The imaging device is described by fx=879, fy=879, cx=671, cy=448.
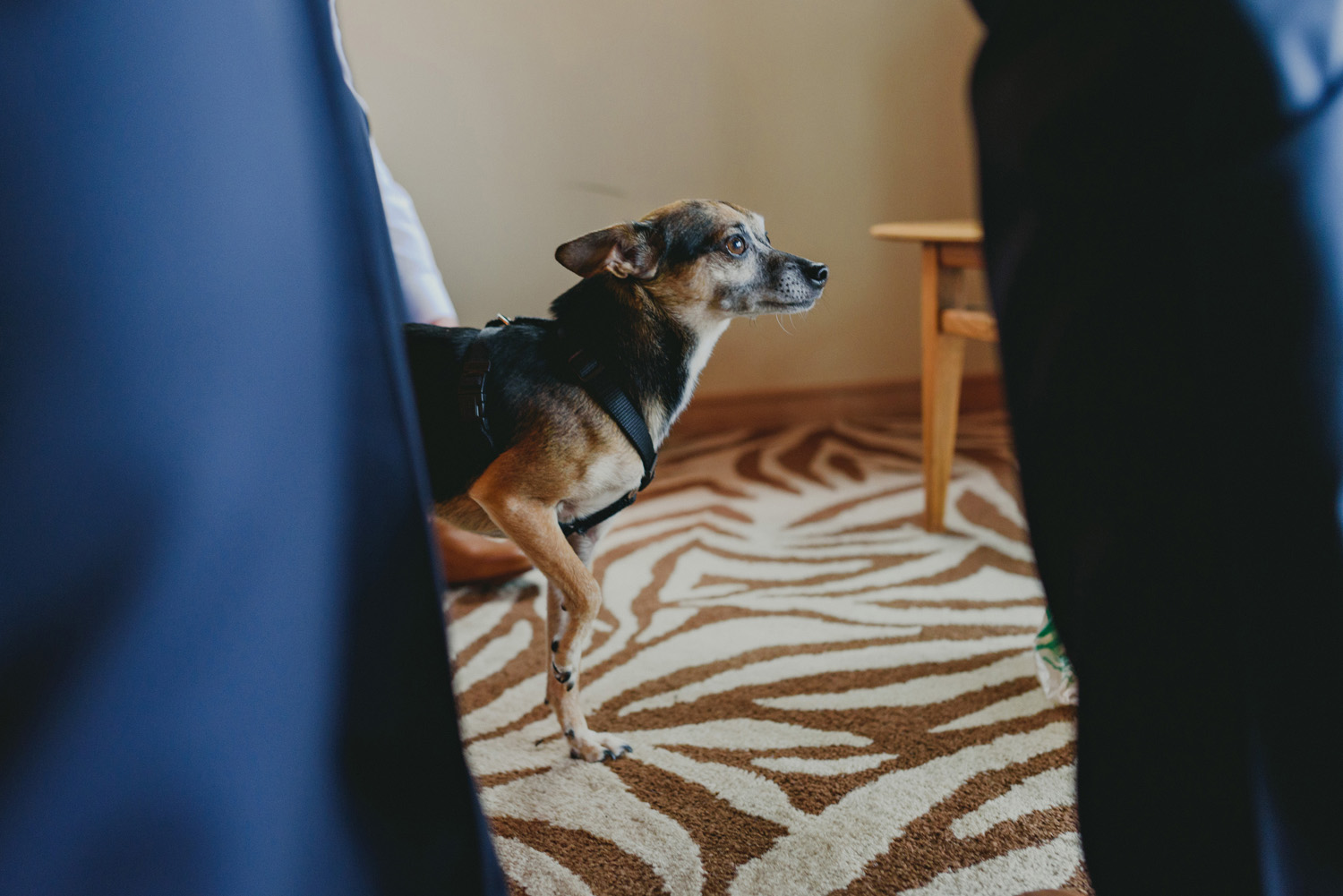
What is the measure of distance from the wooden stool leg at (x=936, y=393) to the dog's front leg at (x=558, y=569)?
978mm

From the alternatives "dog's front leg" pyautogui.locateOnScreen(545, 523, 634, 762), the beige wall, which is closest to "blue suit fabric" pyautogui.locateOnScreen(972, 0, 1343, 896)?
"dog's front leg" pyautogui.locateOnScreen(545, 523, 634, 762)

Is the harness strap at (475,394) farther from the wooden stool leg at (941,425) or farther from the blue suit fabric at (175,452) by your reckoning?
the wooden stool leg at (941,425)

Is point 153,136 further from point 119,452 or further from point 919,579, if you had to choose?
point 919,579

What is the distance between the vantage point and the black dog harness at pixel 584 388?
0.97 m

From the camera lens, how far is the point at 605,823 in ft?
3.12

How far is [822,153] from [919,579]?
1480mm

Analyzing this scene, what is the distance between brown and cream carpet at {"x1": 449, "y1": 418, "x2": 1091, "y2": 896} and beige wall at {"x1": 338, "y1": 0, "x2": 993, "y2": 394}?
85cm

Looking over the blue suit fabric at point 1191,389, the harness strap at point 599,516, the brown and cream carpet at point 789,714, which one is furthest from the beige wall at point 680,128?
the blue suit fabric at point 1191,389

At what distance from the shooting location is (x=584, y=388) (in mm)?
981

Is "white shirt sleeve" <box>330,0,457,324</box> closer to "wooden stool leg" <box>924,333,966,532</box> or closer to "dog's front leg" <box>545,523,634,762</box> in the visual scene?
"dog's front leg" <box>545,523,634,762</box>

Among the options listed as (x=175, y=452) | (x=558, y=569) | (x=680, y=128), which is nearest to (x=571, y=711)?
(x=558, y=569)

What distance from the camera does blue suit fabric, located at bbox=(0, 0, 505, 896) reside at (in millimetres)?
386

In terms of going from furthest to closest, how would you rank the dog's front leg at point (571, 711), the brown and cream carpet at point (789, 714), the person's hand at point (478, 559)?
the person's hand at point (478, 559)
the dog's front leg at point (571, 711)
the brown and cream carpet at point (789, 714)

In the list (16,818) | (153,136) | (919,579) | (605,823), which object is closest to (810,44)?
(919,579)
